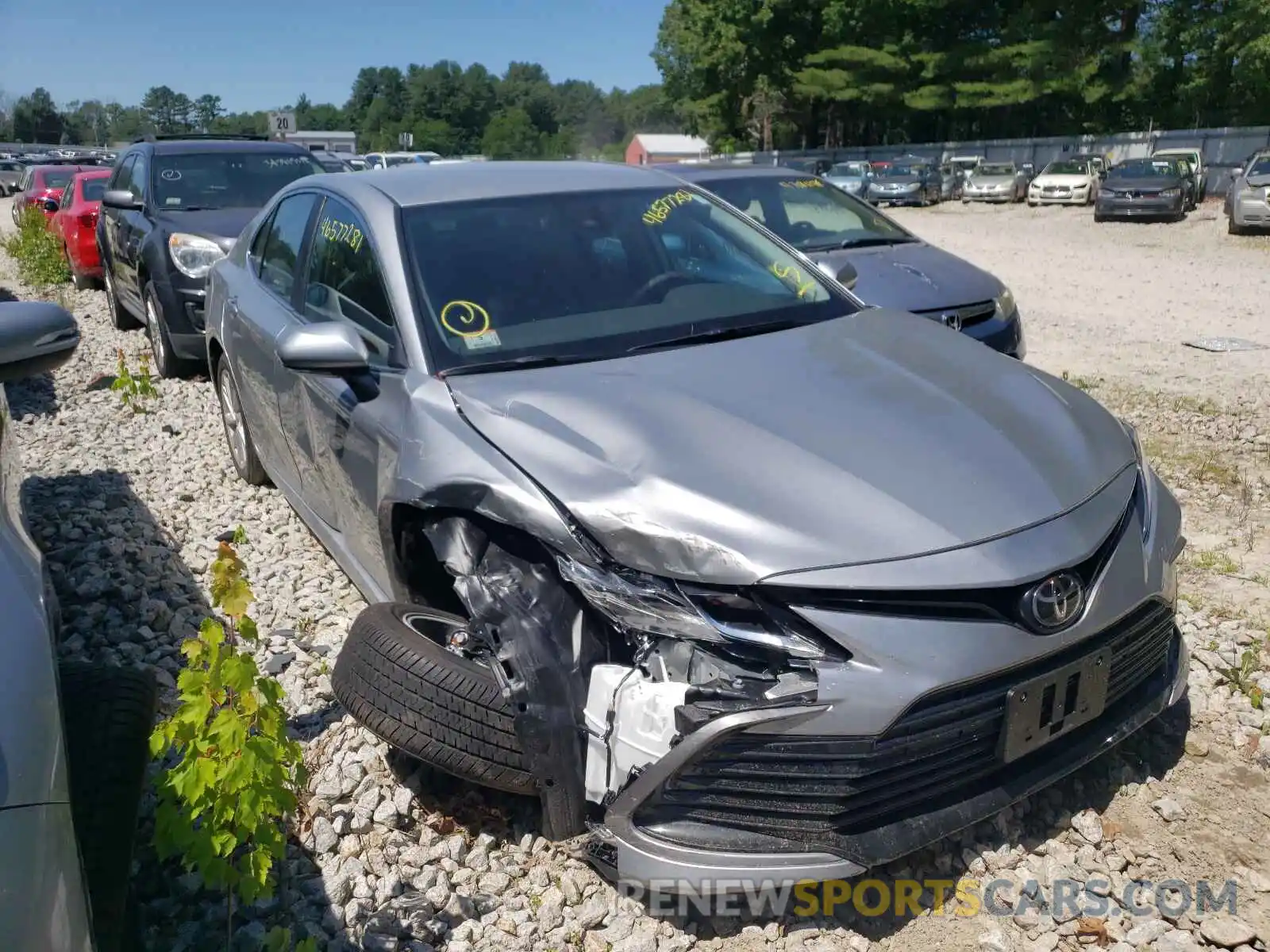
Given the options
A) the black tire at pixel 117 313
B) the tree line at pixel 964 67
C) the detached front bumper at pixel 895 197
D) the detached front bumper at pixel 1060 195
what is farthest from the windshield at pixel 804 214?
the tree line at pixel 964 67

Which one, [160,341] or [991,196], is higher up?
[991,196]

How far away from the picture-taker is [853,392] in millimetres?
2941

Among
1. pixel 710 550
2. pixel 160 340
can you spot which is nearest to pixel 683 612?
pixel 710 550

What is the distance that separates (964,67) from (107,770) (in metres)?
48.7

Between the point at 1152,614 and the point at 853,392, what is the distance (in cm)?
95

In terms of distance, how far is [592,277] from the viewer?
140 inches

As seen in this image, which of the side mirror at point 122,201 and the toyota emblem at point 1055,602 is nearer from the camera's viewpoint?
the toyota emblem at point 1055,602

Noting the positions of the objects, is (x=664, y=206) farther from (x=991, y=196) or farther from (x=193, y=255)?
(x=991, y=196)

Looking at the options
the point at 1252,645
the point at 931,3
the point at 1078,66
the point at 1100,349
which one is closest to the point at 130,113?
the point at 931,3

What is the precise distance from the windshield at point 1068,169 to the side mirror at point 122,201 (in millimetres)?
27877

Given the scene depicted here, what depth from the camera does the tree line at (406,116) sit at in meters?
65.8

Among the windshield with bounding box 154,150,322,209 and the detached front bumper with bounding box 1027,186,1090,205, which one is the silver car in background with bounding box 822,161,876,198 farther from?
the windshield with bounding box 154,150,322,209

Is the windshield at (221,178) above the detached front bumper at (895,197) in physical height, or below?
above

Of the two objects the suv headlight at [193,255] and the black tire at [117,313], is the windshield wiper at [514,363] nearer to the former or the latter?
the suv headlight at [193,255]
